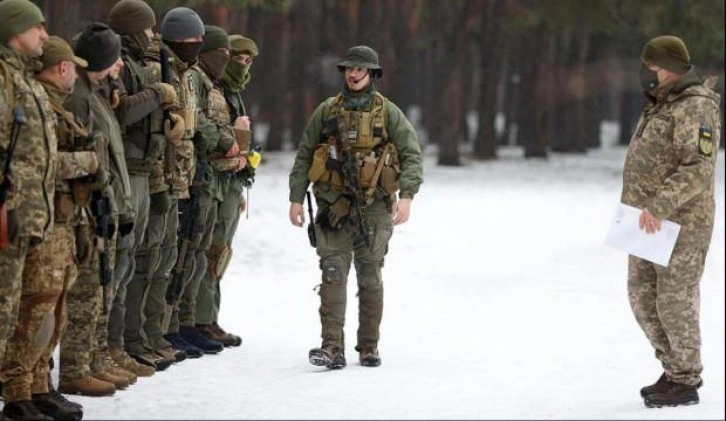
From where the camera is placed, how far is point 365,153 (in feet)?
31.6

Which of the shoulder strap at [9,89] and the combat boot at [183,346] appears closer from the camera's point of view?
the shoulder strap at [9,89]

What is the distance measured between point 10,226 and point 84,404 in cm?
155

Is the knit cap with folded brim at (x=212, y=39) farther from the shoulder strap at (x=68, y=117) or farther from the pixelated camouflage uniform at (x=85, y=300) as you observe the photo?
the shoulder strap at (x=68, y=117)

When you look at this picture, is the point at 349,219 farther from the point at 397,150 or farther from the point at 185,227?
the point at 185,227

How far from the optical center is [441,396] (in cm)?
891

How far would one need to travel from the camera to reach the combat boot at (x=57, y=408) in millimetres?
7238

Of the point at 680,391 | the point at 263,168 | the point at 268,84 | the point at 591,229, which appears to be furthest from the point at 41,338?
the point at 268,84

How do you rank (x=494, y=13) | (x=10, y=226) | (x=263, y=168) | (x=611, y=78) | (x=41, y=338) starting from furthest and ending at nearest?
(x=611, y=78) < (x=494, y=13) < (x=263, y=168) < (x=41, y=338) < (x=10, y=226)

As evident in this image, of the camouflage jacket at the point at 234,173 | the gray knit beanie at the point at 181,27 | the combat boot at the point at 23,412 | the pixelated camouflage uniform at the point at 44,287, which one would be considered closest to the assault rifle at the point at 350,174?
the camouflage jacket at the point at 234,173

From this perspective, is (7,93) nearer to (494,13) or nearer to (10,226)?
(10,226)

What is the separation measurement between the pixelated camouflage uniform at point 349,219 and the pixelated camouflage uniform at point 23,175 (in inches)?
120

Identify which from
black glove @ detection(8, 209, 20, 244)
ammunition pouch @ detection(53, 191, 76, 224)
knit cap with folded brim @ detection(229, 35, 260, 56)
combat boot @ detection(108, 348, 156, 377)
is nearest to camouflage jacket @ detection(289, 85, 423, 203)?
knit cap with folded brim @ detection(229, 35, 260, 56)

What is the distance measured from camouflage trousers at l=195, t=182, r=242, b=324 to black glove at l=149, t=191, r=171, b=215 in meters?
1.17

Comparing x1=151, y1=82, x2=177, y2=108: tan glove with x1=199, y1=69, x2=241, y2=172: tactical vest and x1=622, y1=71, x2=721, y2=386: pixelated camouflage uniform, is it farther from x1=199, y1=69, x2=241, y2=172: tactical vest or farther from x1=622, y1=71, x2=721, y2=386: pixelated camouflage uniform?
x1=622, y1=71, x2=721, y2=386: pixelated camouflage uniform
